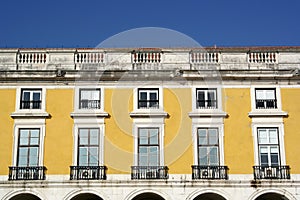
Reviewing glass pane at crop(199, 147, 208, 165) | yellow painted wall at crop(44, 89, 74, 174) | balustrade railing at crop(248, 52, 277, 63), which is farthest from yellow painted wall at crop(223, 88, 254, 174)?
yellow painted wall at crop(44, 89, 74, 174)

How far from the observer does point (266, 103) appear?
25547 millimetres

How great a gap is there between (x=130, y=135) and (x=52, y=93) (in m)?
3.98

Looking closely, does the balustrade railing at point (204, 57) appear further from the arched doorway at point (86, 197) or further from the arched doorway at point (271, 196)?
the arched doorway at point (86, 197)

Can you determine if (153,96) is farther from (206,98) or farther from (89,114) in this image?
(89,114)

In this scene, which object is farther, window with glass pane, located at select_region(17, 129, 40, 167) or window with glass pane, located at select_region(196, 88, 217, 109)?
window with glass pane, located at select_region(196, 88, 217, 109)

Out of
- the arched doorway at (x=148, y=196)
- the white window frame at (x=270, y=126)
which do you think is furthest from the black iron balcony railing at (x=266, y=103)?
the arched doorway at (x=148, y=196)

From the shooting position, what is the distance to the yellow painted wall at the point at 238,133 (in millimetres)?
24703

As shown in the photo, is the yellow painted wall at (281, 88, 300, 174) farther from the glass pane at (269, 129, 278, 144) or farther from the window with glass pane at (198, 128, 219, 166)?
the window with glass pane at (198, 128, 219, 166)

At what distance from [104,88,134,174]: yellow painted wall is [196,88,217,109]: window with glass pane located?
3.00 meters

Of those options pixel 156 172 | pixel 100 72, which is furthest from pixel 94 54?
pixel 156 172

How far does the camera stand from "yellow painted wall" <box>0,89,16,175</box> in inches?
972

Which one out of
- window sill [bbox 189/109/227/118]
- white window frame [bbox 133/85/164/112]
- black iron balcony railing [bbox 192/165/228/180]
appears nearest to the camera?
black iron balcony railing [bbox 192/165/228/180]

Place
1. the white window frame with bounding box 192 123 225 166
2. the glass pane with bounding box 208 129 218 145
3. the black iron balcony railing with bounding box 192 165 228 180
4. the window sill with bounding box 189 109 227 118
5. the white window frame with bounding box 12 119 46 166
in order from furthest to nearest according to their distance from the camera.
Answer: the window sill with bounding box 189 109 227 118, the glass pane with bounding box 208 129 218 145, the white window frame with bounding box 12 119 46 166, the white window frame with bounding box 192 123 225 166, the black iron balcony railing with bounding box 192 165 228 180

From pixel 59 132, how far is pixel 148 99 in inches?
163
